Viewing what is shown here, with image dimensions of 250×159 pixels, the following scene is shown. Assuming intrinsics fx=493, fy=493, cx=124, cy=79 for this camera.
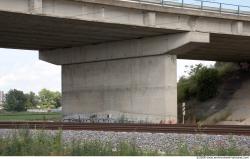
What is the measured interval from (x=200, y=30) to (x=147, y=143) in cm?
1717

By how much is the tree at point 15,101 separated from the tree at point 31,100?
2.22 meters

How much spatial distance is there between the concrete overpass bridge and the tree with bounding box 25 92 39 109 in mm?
A: 131914

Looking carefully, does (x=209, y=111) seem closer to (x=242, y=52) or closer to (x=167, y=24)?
(x=242, y=52)

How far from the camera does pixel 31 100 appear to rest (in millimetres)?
185500

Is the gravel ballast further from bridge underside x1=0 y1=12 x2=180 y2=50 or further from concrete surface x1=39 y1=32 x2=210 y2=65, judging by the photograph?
concrete surface x1=39 y1=32 x2=210 y2=65

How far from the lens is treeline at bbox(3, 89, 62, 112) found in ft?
524

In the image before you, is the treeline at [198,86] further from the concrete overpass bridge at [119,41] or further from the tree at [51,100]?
the tree at [51,100]

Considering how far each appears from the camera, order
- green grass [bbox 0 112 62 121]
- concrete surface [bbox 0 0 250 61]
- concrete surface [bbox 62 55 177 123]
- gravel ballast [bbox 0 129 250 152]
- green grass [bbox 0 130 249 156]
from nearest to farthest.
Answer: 1. green grass [bbox 0 130 249 156]
2. gravel ballast [bbox 0 129 250 152]
3. concrete surface [bbox 0 0 250 61]
4. concrete surface [bbox 62 55 177 123]
5. green grass [bbox 0 112 62 121]

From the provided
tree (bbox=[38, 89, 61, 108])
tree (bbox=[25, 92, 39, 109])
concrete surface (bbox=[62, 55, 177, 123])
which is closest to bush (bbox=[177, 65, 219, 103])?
concrete surface (bbox=[62, 55, 177, 123])

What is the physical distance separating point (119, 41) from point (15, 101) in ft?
437

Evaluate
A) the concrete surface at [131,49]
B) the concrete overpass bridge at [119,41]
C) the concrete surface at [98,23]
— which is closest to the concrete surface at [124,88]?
the concrete overpass bridge at [119,41]

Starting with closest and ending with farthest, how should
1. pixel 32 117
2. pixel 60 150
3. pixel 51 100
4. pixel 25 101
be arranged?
pixel 60 150 < pixel 32 117 < pixel 25 101 < pixel 51 100

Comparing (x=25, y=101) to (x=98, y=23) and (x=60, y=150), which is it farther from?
(x=60, y=150)

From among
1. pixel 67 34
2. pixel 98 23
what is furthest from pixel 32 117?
pixel 98 23
